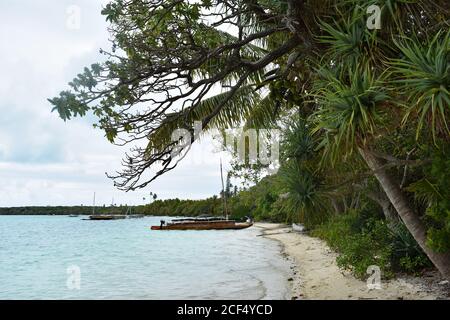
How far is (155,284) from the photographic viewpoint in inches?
738

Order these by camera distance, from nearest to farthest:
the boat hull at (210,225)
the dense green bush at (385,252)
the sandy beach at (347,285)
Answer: the sandy beach at (347,285), the dense green bush at (385,252), the boat hull at (210,225)

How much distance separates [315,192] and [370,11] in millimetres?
2993

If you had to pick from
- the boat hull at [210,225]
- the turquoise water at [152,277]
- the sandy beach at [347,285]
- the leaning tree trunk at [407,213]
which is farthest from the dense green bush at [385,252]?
the boat hull at [210,225]

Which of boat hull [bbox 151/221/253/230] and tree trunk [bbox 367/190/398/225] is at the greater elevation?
tree trunk [bbox 367/190/398/225]

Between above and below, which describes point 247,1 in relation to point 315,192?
above

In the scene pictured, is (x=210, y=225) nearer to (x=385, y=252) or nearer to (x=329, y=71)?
(x=385, y=252)

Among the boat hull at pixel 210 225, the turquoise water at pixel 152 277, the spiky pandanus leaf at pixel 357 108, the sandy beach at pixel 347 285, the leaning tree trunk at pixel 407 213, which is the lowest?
the turquoise water at pixel 152 277

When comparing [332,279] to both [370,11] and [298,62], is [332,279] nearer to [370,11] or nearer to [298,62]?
[298,62]

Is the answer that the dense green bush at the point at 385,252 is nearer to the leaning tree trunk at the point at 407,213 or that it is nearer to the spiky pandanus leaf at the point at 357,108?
the leaning tree trunk at the point at 407,213

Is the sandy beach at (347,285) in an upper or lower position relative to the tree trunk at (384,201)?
lower

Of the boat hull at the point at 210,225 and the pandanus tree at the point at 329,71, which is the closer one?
the pandanus tree at the point at 329,71

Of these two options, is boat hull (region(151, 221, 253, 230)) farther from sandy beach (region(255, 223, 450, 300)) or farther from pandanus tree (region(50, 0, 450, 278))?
pandanus tree (region(50, 0, 450, 278))

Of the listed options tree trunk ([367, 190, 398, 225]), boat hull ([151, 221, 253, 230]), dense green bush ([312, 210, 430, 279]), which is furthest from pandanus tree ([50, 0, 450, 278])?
boat hull ([151, 221, 253, 230])
